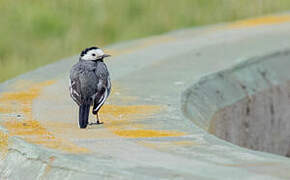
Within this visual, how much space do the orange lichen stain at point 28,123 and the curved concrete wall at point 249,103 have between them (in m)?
1.18

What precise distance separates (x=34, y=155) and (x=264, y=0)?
847 centimetres

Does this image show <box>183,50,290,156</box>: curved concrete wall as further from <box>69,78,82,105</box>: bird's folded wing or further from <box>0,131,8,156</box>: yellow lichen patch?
<box>0,131,8,156</box>: yellow lichen patch

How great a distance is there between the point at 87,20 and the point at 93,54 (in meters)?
6.16

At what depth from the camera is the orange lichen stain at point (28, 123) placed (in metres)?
5.74

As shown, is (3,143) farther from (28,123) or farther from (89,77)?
(89,77)

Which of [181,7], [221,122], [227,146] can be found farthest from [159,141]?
[181,7]

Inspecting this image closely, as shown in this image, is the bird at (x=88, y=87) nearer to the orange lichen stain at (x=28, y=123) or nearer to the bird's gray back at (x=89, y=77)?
the bird's gray back at (x=89, y=77)

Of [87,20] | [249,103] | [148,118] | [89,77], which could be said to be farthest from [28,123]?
[87,20]

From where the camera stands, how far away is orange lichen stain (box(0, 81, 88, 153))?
5.74 m

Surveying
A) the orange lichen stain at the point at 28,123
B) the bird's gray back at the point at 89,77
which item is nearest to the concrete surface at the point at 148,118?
the orange lichen stain at the point at 28,123

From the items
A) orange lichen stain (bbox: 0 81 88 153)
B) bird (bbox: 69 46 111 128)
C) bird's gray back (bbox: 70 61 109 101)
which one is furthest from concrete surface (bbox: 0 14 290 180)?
bird's gray back (bbox: 70 61 109 101)

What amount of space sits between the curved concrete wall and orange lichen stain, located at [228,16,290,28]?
1.78 meters

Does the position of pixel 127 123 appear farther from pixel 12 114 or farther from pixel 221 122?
pixel 221 122

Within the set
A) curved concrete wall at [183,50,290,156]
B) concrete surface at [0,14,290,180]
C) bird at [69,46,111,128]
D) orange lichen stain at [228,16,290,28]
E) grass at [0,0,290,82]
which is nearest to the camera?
concrete surface at [0,14,290,180]
